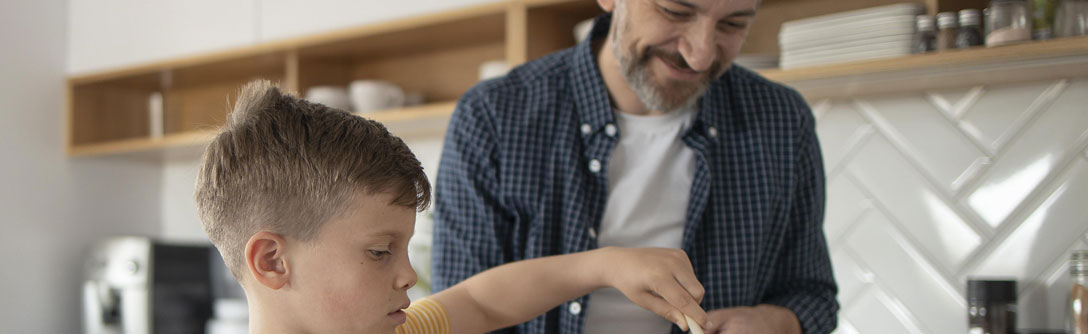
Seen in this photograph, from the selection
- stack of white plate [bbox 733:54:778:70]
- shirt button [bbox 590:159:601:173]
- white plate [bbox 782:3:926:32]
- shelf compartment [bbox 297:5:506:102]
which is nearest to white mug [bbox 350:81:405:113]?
shelf compartment [bbox 297:5:506:102]

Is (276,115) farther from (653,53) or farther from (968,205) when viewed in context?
(968,205)

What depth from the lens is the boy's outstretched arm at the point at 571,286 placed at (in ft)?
2.92

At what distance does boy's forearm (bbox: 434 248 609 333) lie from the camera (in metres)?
1.00

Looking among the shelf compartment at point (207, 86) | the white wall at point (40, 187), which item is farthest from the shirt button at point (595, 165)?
the white wall at point (40, 187)

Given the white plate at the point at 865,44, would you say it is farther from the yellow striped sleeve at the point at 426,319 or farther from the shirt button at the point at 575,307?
the yellow striped sleeve at the point at 426,319

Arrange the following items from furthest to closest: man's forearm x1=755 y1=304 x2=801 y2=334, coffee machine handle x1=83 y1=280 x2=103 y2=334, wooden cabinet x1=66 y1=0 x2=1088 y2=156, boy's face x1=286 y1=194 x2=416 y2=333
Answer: coffee machine handle x1=83 y1=280 x2=103 y2=334 → wooden cabinet x1=66 y1=0 x2=1088 y2=156 → man's forearm x1=755 y1=304 x2=801 y2=334 → boy's face x1=286 y1=194 x2=416 y2=333

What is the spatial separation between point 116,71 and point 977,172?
8.15 feet

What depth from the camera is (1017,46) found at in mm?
1602

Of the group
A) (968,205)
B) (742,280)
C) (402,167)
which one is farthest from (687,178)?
(968,205)

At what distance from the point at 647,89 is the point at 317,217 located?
49cm

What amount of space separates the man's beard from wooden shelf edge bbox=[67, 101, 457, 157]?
3.05 ft

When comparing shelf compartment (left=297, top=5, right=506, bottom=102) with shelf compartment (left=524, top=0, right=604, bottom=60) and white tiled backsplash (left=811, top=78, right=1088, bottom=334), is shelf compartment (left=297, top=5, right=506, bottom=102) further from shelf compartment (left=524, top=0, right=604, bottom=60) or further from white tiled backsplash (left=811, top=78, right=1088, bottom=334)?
white tiled backsplash (left=811, top=78, right=1088, bottom=334)

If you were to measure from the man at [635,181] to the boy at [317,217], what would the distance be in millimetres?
307

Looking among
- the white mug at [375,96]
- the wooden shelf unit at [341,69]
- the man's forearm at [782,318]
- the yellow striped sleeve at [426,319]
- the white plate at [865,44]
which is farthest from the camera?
the white mug at [375,96]
